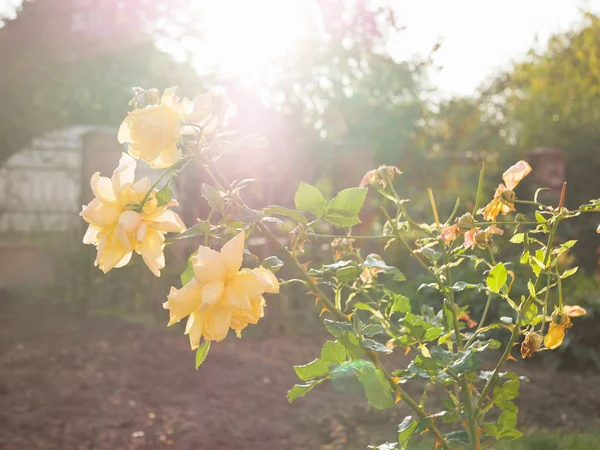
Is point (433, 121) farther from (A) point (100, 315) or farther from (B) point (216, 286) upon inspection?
(B) point (216, 286)

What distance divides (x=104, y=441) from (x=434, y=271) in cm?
194

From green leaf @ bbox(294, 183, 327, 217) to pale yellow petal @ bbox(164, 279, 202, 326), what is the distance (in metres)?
0.23

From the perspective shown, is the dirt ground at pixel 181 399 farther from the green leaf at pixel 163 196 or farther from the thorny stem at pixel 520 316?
the green leaf at pixel 163 196

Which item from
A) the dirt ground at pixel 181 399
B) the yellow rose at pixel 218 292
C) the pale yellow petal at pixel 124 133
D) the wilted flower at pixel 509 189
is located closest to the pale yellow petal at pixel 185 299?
the yellow rose at pixel 218 292

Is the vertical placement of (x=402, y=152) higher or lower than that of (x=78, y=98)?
lower

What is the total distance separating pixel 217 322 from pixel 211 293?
0.13ft

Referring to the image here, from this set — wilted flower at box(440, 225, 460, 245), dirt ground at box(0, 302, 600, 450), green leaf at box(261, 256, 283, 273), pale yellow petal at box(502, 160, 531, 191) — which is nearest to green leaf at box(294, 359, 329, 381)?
green leaf at box(261, 256, 283, 273)

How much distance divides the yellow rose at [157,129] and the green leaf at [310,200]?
19cm

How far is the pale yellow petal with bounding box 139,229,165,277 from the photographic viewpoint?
95 cm

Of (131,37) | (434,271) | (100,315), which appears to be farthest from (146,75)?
(434,271)

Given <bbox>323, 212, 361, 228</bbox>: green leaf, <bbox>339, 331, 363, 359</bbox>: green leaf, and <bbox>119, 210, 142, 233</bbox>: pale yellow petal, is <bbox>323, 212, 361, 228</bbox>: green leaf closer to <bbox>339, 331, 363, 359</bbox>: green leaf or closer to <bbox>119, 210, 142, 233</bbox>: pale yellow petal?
<bbox>339, 331, 363, 359</bbox>: green leaf

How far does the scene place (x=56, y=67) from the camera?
6367mm

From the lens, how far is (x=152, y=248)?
3.12 ft

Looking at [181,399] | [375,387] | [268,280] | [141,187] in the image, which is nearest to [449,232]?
[375,387]
